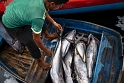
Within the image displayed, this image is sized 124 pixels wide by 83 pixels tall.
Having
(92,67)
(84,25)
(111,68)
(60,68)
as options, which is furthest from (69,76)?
(84,25)

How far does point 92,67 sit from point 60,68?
68 centimetres

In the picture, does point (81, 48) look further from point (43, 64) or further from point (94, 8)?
point (94, 8)

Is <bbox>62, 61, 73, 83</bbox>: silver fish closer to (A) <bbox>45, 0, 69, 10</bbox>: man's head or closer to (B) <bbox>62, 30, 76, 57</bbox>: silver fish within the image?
(B) <bbox>62, 30, 76, 57</bbox>: silver fish

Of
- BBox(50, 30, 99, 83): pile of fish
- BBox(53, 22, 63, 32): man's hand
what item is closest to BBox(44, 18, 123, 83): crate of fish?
BBox(50, 30, 99, 83): pile of fish

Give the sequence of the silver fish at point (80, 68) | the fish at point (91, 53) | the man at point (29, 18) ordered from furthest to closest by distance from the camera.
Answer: the fish at point (91, 53) → the silver fish at point (80, 68) → the man at point (29, 18)

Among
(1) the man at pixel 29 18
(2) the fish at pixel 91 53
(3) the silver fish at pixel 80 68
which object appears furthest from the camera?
(2) the fish at pixel 91 53

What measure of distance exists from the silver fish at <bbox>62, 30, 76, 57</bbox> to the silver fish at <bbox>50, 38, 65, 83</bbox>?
166 mm

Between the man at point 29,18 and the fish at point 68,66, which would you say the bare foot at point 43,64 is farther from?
the fish at point 68,66

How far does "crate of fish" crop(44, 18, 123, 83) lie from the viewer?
450 centimetres

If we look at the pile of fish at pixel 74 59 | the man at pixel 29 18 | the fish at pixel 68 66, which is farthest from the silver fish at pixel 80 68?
the man at pixel 29 18

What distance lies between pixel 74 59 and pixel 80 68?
261 mm

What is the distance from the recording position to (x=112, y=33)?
501cm

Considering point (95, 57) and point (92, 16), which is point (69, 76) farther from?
point (92, 16)

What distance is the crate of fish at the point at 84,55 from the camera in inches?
177
